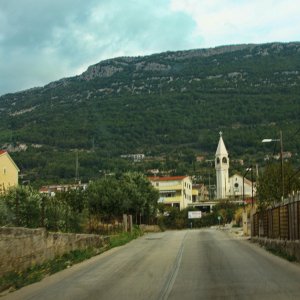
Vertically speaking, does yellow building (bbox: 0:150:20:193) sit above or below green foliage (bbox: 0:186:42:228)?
above

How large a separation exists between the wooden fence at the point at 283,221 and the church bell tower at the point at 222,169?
85145 millimetres

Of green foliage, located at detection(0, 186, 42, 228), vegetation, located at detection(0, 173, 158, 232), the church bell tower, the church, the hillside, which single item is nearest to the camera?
green foliage, located at detection(0, 186, 42, 228)

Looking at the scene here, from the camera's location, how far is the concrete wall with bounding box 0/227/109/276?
17016 mm

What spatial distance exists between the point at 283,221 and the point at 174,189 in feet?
347

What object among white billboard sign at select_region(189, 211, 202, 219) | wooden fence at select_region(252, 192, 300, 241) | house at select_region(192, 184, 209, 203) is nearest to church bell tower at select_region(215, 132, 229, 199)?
house at select_region(192, 184, 209, 203)

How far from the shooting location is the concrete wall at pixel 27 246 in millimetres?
17016

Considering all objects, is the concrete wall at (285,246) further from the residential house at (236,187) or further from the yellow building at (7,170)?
the residential house at (236,187)

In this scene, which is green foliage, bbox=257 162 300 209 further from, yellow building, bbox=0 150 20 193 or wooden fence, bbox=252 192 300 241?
yellow building, bbox=0 150 20 193

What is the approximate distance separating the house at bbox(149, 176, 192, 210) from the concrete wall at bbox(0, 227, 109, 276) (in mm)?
102159

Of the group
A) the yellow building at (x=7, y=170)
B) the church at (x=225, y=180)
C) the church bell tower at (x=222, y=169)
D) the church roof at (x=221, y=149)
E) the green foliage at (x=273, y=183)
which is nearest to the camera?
the green foliage at (x=273, y=183)

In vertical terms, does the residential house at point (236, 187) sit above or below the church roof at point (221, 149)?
below

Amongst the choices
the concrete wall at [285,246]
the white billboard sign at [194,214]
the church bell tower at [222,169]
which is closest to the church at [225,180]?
the church bell tower at [222,169]

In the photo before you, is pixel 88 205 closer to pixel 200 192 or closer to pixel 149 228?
pixel 149 228

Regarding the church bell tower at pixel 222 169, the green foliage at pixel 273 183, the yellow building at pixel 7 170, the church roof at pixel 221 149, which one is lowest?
the green foliage at pixel 273 183
